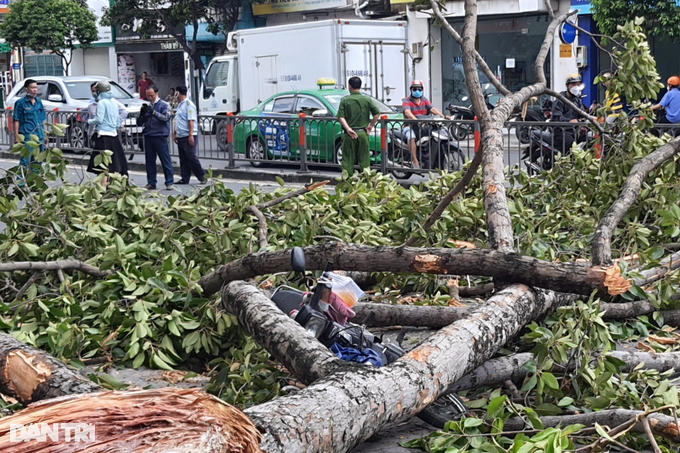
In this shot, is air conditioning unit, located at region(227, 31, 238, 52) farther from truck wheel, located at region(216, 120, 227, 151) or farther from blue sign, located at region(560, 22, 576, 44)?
blue sign, located at region(560, 22, 576, 44)

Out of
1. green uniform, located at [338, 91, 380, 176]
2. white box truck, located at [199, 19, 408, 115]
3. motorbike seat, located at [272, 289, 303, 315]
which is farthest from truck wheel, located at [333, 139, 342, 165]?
motorbike seat, located at [272, 289, 303, 315]

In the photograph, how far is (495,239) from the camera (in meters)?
4.97

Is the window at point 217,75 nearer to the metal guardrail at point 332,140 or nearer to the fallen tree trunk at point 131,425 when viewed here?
the metal guardrail at point 332,140

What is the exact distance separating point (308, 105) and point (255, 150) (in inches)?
53.6

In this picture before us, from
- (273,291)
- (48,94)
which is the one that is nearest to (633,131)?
(273,291)

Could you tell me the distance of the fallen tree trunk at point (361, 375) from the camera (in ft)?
9.87

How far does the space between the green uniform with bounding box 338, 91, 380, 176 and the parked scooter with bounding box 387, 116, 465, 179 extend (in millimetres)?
1346

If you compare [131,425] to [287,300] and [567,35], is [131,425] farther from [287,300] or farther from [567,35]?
[567,35]

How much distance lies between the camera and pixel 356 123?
512 inches

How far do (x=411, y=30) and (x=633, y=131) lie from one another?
19586 millimetres

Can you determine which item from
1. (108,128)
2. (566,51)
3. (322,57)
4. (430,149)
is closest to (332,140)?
(430,149)

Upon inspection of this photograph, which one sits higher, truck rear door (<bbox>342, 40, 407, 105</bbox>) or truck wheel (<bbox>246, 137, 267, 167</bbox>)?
truck rear door (<bbox>342, 40, 407, 105</bbox>)

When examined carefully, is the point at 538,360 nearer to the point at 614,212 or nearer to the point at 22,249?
the point at 614,212

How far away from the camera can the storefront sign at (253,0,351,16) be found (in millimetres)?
29872
